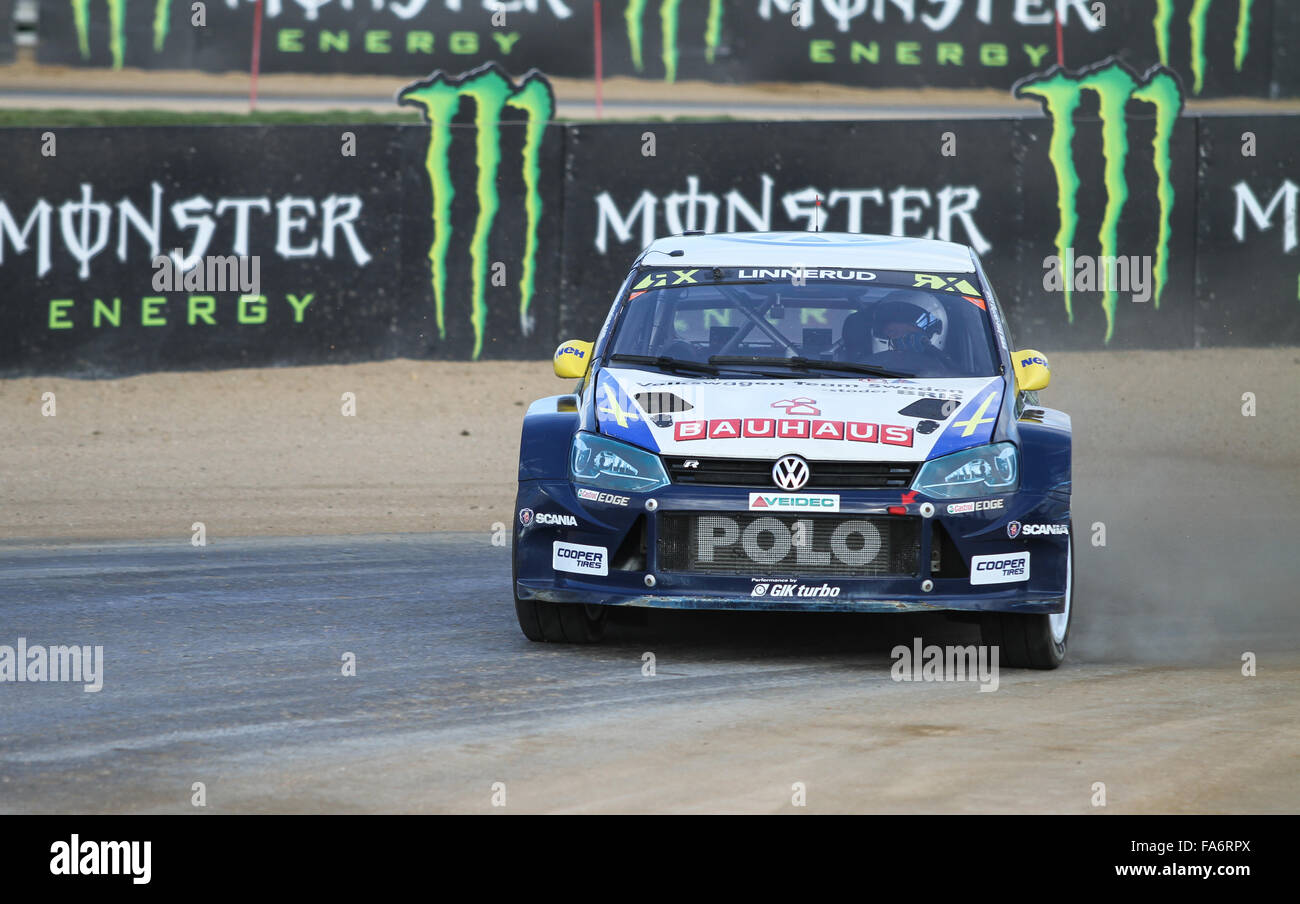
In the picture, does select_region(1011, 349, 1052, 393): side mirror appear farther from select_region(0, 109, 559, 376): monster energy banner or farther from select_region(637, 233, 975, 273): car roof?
select_region(0, 109, 559, 376): monster energy banner

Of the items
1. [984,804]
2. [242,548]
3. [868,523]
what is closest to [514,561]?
[868,523]

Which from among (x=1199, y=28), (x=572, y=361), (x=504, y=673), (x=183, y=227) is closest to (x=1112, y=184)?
(x=183, y=227)

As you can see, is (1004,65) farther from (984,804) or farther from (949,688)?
(984,804)

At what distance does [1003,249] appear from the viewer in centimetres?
1705

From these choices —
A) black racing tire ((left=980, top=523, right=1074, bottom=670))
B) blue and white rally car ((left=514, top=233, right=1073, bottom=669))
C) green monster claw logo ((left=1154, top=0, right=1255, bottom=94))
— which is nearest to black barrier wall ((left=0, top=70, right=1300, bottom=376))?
green monster claw logo ((left=1154, top=0, right=1255, bottom=94))

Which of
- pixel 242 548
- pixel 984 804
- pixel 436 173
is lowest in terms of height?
pixel 242 548

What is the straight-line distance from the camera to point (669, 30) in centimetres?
2564

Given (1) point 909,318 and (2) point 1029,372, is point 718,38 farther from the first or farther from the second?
(2) point 1029,372

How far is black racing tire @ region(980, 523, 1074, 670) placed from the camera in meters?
7.34

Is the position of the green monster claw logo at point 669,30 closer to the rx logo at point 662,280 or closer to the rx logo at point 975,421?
the rx logo at point 662,280

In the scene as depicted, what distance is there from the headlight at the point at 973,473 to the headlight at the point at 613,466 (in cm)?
97

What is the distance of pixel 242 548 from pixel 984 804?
643 cm

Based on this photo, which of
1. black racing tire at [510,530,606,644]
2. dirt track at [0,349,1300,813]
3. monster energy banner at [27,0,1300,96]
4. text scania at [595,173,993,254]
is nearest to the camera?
dirt track at [0,349,1300,813]

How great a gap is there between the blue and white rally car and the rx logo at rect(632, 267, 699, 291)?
52 cm
